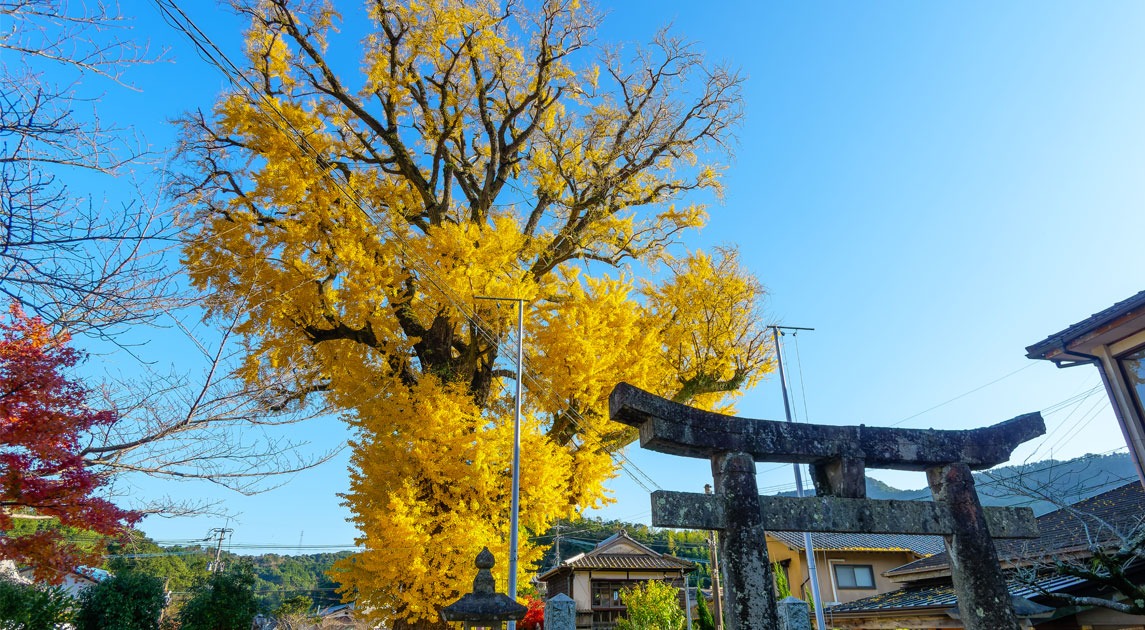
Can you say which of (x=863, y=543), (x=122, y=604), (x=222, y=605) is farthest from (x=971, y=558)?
(x=863, y=543)

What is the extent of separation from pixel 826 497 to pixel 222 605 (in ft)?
66.6

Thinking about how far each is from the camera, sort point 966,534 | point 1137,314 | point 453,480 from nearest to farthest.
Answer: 1. point 966,534
2. point 1137,314
3. point 453,480

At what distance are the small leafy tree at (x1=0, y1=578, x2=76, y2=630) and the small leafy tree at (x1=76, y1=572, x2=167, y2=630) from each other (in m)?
0.66

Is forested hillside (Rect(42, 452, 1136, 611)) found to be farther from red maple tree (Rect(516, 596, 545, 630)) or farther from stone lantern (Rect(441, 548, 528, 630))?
stone lantern (Rect(441, 548, 528, 630))

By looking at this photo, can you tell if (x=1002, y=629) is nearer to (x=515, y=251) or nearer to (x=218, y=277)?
(x=515, y=251)

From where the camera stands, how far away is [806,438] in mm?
6168

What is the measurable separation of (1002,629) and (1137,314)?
5852 mm

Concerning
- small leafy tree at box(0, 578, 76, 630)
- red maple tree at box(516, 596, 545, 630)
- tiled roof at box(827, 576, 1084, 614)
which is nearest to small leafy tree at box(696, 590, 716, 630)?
red maple tree at box(516, 596, 545, 630)

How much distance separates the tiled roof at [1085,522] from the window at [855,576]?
12294 millimetres

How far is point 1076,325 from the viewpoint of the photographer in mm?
9211

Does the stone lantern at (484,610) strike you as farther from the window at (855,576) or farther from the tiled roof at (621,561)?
the tiled roof at (621,561)

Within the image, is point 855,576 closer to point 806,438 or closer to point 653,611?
point 653,611

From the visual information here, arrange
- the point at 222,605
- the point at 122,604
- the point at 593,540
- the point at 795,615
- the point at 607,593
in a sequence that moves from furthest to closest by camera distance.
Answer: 1. the point at 593,540
2. the point at 607,593
3. the point at 222,605
4. the point at 122,604
5. the point at 795,615

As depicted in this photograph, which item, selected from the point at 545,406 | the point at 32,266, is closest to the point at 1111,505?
the point at 545,406
